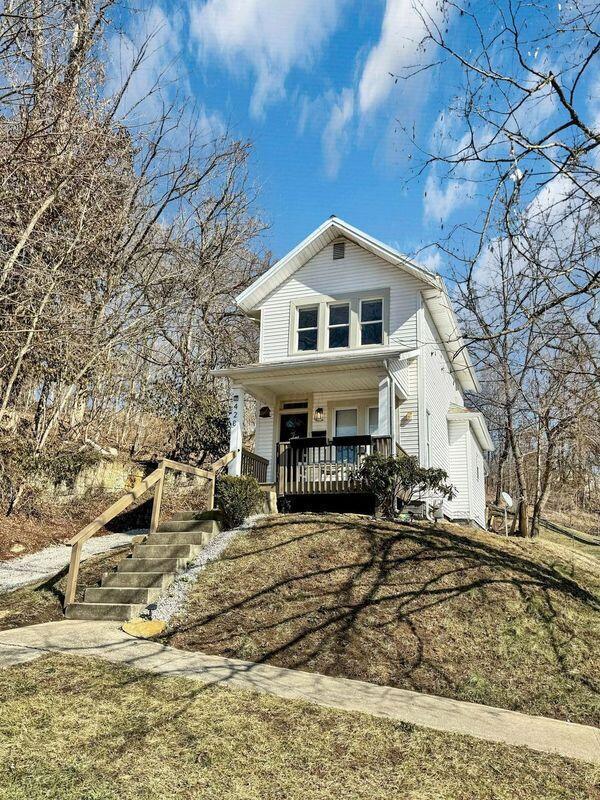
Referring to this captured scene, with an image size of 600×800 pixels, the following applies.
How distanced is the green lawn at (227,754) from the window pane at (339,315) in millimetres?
11757

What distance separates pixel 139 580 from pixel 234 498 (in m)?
2.73

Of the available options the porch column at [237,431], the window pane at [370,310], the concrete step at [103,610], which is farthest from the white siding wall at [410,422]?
the concrete step at [103,610]

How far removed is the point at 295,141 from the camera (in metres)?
8.56

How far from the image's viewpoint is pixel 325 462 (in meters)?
13.6

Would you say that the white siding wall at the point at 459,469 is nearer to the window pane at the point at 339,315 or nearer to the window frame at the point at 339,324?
the window frame at the point at 339,324

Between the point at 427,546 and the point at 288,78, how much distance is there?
23.7ft

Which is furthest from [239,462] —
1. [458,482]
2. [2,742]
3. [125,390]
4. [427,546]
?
[2,742]

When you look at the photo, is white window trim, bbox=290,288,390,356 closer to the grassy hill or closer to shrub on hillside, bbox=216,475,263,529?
shrub on hillside, bbox=216,475,263,529

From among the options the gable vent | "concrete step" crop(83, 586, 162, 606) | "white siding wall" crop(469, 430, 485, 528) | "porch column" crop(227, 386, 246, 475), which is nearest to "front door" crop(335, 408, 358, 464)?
"porch column" crop(227, 386, 246, 475)

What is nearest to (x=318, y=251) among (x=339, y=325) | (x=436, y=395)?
(x=339, y=325)

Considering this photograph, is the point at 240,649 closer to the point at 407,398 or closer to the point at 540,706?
the point at 540,706

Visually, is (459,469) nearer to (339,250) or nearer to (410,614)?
(339,250)

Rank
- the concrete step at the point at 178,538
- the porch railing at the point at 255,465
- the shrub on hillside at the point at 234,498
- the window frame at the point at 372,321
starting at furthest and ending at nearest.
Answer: the window frame at the point at 372,321 → the porch railing at the point at 255,465 → the shrub on hillside at the point at 234,498 → the concrete step at the point at 178,538

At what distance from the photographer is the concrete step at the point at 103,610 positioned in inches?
326
